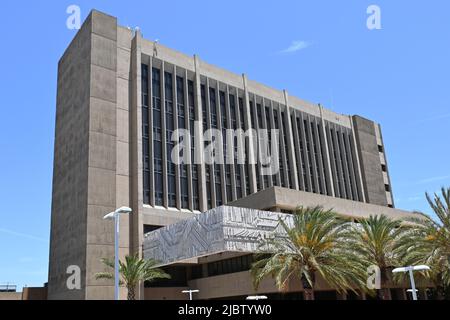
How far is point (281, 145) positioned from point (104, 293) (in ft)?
102

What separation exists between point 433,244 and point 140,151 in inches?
1160

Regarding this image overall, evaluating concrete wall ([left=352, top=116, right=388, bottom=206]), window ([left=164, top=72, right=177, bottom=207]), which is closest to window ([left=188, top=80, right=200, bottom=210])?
window ([left=164, top=72, right=177, bottom=207])

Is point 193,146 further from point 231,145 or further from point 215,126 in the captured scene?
point 231,145

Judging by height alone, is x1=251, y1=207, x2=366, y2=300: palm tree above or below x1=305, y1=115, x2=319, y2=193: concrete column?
below

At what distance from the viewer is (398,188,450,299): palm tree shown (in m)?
32.2

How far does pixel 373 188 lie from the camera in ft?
236

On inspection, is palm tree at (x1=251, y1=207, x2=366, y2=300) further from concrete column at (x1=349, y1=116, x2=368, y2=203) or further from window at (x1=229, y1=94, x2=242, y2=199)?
concrete column at (x1=349, y1=116, x2=368, y2=203)

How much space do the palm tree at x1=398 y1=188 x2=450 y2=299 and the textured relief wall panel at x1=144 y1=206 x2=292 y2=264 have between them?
9.90 meters

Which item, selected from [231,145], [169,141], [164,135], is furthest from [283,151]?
[164,135]

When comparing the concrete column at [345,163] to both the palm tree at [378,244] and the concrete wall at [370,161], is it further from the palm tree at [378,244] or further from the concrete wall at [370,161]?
the palm tree at [378,244]

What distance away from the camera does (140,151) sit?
4762 cm

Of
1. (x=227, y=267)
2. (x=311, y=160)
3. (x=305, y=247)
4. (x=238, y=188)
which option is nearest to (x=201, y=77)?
(x=238, y=188)

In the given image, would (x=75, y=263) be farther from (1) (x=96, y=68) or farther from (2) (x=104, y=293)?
(1) (x=96, y=68)

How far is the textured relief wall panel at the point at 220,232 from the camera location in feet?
116
